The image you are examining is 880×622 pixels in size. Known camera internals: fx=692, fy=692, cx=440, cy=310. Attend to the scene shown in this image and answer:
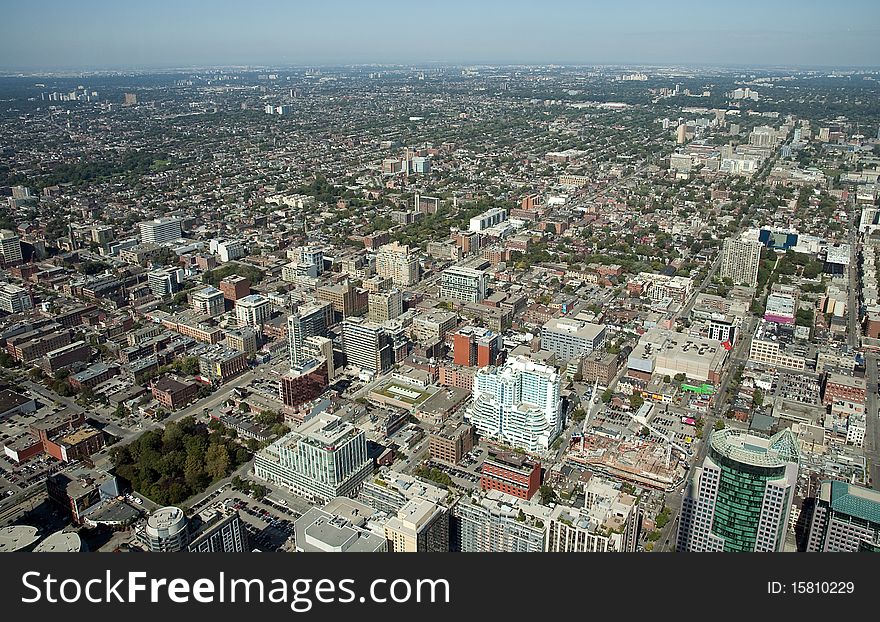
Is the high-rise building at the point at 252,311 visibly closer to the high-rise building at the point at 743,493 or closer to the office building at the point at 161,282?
the office building at the point at 161,282

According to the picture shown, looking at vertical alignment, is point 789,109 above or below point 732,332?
above

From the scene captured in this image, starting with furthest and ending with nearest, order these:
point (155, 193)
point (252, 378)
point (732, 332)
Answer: point (155, 193)
point (732, 332)
point (252, 378)

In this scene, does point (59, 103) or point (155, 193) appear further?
point (59, 103)

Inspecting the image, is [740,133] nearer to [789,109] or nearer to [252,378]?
[789,109]

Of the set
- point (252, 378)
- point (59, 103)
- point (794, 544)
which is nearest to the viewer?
point (794, 544)

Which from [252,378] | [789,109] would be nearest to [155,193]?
[252,378]

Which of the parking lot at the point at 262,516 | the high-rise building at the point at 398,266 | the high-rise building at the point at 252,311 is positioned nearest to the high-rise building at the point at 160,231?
the high-rise building at the point at 398,266

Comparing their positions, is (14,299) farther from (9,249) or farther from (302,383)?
(302,383)
